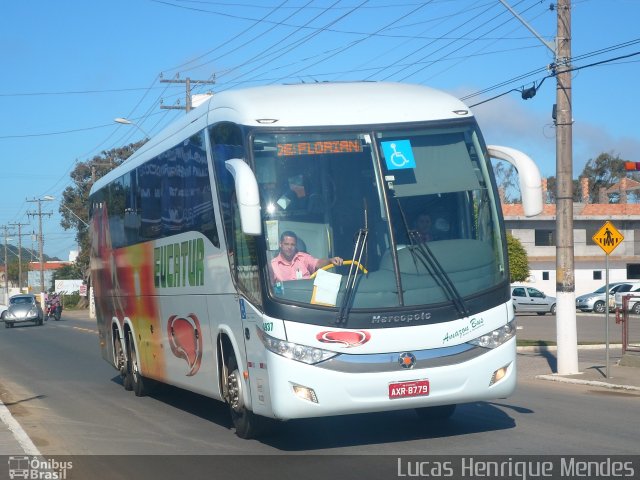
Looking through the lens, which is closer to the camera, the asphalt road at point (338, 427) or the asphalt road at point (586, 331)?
the asphalt road at point (338, 427)

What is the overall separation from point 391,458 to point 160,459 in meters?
2.34

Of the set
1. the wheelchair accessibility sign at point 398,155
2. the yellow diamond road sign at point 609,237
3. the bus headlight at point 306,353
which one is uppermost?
the wheelchair accessibility sign at point 398,155

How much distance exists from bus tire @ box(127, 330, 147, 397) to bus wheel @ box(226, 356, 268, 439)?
531cm

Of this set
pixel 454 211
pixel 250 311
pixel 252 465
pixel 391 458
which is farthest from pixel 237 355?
pixel 454 211

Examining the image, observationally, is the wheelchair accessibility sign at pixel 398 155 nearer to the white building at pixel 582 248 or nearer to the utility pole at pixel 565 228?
the utility pole at pixel 565 228

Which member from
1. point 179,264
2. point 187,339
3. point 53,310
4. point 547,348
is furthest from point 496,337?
point 53,310

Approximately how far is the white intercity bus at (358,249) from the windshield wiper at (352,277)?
1 cm

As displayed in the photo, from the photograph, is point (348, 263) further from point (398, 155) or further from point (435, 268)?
point (398, 155)

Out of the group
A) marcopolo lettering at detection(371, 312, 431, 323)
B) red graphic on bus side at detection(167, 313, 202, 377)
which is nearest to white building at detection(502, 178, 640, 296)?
red graphic on bus side at detection(167, 313, 202, 377)

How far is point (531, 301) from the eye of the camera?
154 ft

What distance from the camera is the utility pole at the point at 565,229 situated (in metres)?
16.5

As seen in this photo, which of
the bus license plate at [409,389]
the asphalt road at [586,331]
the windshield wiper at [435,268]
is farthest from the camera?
the asphalt road at [586,331]

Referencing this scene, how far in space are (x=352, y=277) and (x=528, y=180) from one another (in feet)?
6.90

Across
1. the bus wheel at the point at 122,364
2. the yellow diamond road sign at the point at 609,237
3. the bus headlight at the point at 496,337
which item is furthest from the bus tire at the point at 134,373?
the yellow diamond road sign at the point at 609,237
